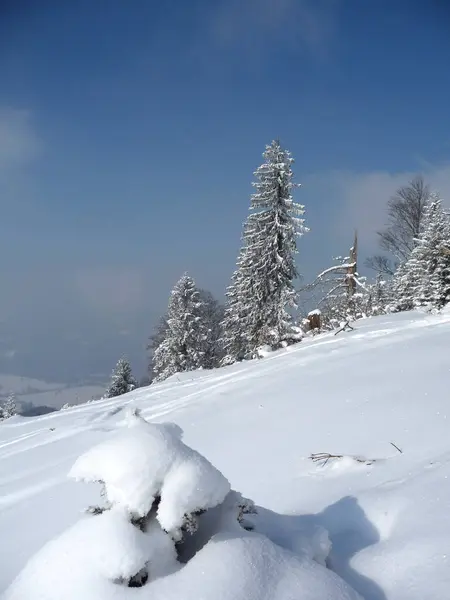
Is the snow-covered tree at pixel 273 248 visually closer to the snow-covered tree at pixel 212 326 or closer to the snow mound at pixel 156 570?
the snow-covered tree at pixel 212 326

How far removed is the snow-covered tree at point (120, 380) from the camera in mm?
33656

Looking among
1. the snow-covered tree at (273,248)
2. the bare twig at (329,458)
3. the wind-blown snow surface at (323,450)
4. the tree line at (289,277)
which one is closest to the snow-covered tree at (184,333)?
the tree line at (289,277)

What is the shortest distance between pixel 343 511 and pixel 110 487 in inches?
80.9

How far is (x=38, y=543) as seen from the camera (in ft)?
15.4

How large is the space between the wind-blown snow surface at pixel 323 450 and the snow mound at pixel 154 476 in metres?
0.30

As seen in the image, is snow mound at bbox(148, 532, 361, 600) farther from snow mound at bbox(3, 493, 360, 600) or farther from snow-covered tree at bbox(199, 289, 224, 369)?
snow-covered tree at bbox(199, 289, 224, 369)

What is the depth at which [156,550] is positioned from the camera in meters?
2.31

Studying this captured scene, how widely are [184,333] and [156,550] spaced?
2793 cm

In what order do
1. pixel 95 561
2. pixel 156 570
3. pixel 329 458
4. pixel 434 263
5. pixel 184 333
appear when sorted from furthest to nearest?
pixel 184 333, pixel 434 263, pixel 329 458, pixel 156 570, pixel 95 561

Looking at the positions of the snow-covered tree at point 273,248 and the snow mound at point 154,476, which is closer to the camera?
the snow mound at point 154,476

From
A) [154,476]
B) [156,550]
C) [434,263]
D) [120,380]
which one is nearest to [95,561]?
[156,550]

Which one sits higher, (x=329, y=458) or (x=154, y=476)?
(x=154, y=476)

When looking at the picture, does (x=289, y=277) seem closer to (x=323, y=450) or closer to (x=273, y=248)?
(x=273, y=248)

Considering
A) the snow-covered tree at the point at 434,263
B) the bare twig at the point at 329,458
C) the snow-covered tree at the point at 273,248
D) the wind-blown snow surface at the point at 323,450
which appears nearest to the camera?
the wind-blown snow surface at the point at 323,450
